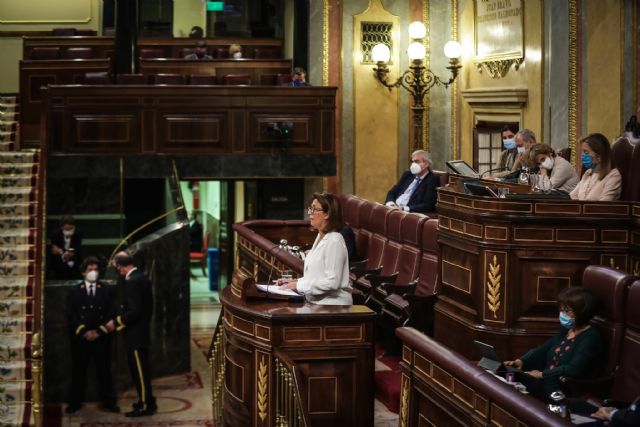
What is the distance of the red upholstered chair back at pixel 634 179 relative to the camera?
6.78 meters

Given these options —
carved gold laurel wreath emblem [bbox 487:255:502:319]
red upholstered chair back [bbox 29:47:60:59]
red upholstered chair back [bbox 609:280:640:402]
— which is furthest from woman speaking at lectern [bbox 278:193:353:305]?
red upholstered chair back [bbox 29:47:60:59]

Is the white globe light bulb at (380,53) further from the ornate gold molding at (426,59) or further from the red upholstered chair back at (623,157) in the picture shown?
the red upholstered chair back at (623,157)

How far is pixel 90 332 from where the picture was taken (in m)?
9.66

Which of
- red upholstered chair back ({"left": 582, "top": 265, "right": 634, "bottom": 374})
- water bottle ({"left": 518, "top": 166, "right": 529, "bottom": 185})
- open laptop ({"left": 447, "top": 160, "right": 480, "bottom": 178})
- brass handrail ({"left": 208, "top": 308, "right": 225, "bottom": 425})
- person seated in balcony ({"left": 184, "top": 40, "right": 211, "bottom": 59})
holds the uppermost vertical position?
person seated in balcony ({"left": 184, "top": 40, "right": 211, "bottom": 59})

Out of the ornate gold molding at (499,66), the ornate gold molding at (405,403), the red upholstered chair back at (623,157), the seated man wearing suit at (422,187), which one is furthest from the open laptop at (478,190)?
the ornate gold molding at (499,66)

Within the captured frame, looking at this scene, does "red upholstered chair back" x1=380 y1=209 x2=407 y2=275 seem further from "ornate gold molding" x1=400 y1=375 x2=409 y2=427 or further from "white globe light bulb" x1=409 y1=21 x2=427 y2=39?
"white globe light bulb" x1=409 y1=21 x2=427 y2=39

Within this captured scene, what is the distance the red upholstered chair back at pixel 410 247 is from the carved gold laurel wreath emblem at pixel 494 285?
2.51m

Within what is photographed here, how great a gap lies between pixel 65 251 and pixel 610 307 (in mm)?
7166

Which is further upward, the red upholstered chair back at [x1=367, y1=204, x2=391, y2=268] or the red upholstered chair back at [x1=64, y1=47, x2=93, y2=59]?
the red upholstered chair back at [x1=64, y1=47, x2=93, y2=59]

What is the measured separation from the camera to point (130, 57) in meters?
14.4

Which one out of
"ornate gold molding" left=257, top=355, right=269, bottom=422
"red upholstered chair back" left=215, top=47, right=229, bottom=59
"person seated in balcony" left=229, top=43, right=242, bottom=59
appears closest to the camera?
"ornate gold molding" left=257, top=355, right=269, bottom=422

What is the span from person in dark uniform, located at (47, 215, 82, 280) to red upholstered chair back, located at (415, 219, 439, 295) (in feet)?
12.9

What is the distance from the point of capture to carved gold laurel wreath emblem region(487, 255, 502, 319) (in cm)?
667

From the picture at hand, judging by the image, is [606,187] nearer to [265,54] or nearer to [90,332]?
[90,332]
